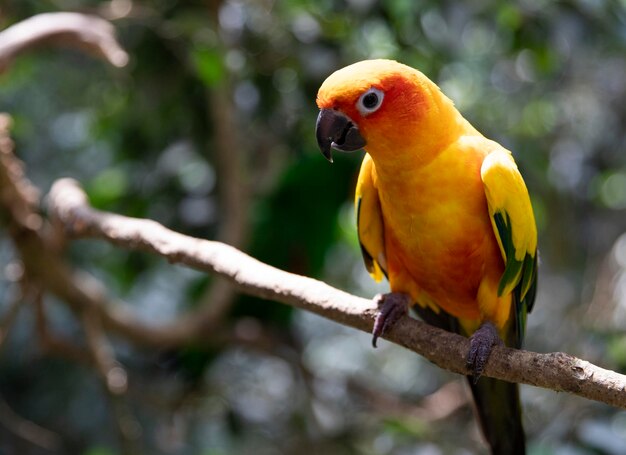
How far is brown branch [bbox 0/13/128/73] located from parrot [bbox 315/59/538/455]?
65cm

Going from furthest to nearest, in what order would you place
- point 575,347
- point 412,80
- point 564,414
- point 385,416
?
point 385,416, point 575,347, point 564,414, point 412,80

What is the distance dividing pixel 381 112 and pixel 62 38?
2.98ft

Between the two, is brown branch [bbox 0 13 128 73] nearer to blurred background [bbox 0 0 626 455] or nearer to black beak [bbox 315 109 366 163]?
blurred background [bbox 0 0 626 455]

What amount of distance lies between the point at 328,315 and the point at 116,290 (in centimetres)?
217

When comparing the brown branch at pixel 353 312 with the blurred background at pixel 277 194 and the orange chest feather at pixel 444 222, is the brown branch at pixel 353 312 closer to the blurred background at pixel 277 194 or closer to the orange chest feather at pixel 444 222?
the orange chest feather at pixel 444 222

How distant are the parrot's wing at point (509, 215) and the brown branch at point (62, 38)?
872 millimetres

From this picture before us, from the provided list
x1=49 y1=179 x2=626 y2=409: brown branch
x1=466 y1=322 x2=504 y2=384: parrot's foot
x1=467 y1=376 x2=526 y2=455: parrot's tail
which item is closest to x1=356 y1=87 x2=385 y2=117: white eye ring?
x1=49 y1=179 x2=626 y2=409: brown branch

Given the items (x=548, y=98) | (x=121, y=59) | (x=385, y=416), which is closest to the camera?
(x=121, y=59)

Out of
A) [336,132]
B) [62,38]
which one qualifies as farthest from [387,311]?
[62,38]

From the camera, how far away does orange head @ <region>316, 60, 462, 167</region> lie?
3.93ft

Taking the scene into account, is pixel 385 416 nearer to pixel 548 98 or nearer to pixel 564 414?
pixel 564 414

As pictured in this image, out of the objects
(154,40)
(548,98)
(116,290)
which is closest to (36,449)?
(116,290)

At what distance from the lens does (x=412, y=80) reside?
1.25m

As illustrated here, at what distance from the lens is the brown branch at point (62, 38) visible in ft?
5.34
